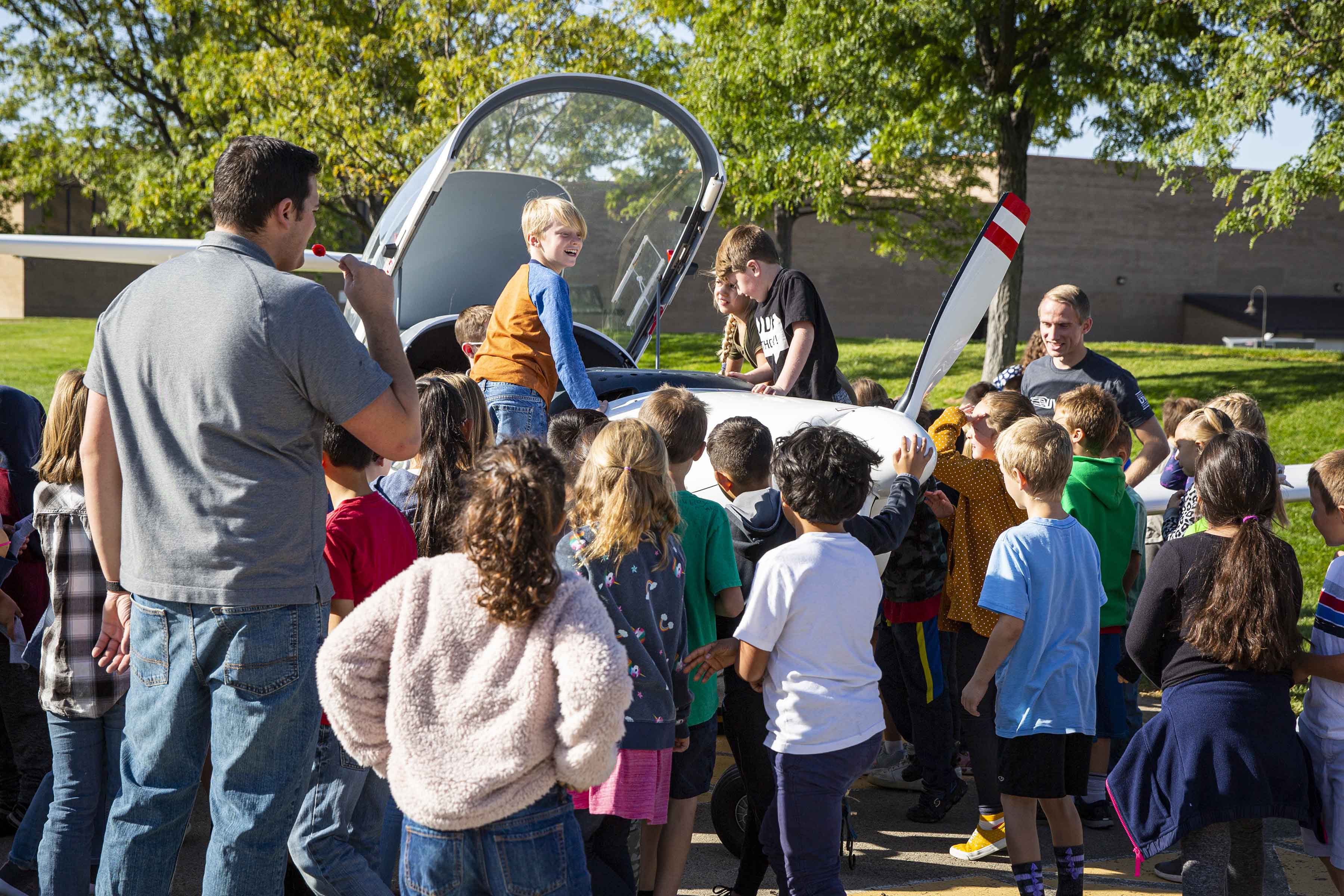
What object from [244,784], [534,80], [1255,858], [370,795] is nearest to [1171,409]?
[1255,858]

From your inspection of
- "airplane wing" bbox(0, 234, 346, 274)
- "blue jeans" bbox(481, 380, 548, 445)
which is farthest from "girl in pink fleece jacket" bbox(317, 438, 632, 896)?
"airplane wing" bbox(0, 234, 346, 274)

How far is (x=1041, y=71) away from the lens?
14.5 m

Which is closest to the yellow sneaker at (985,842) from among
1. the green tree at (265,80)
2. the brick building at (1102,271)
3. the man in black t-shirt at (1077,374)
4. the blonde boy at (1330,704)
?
the blonde boy at (1330,704)

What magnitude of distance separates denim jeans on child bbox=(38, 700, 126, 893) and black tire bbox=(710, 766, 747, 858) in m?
2.02

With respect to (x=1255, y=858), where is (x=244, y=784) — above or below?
above

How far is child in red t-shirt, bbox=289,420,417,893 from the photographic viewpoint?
2.91 meters

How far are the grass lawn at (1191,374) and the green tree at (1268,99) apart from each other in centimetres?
229

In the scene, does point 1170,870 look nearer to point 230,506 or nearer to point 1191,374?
point 230,506

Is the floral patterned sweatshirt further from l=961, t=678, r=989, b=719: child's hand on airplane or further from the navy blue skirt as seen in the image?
the navy blue skirt

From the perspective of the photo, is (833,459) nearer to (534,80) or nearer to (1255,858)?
(1255,858)

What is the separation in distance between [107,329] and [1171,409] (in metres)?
5.22

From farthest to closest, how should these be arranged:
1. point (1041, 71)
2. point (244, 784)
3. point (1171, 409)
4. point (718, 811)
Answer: point (1041, 71) → point (1171, 409) → point (718, 811) → point (244, 784)

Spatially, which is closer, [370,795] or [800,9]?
[370,795]

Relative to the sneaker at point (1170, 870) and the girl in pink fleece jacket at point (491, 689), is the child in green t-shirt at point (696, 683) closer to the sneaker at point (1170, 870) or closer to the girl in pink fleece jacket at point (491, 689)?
the girl in pink fleece jacket at point (491, 689)
